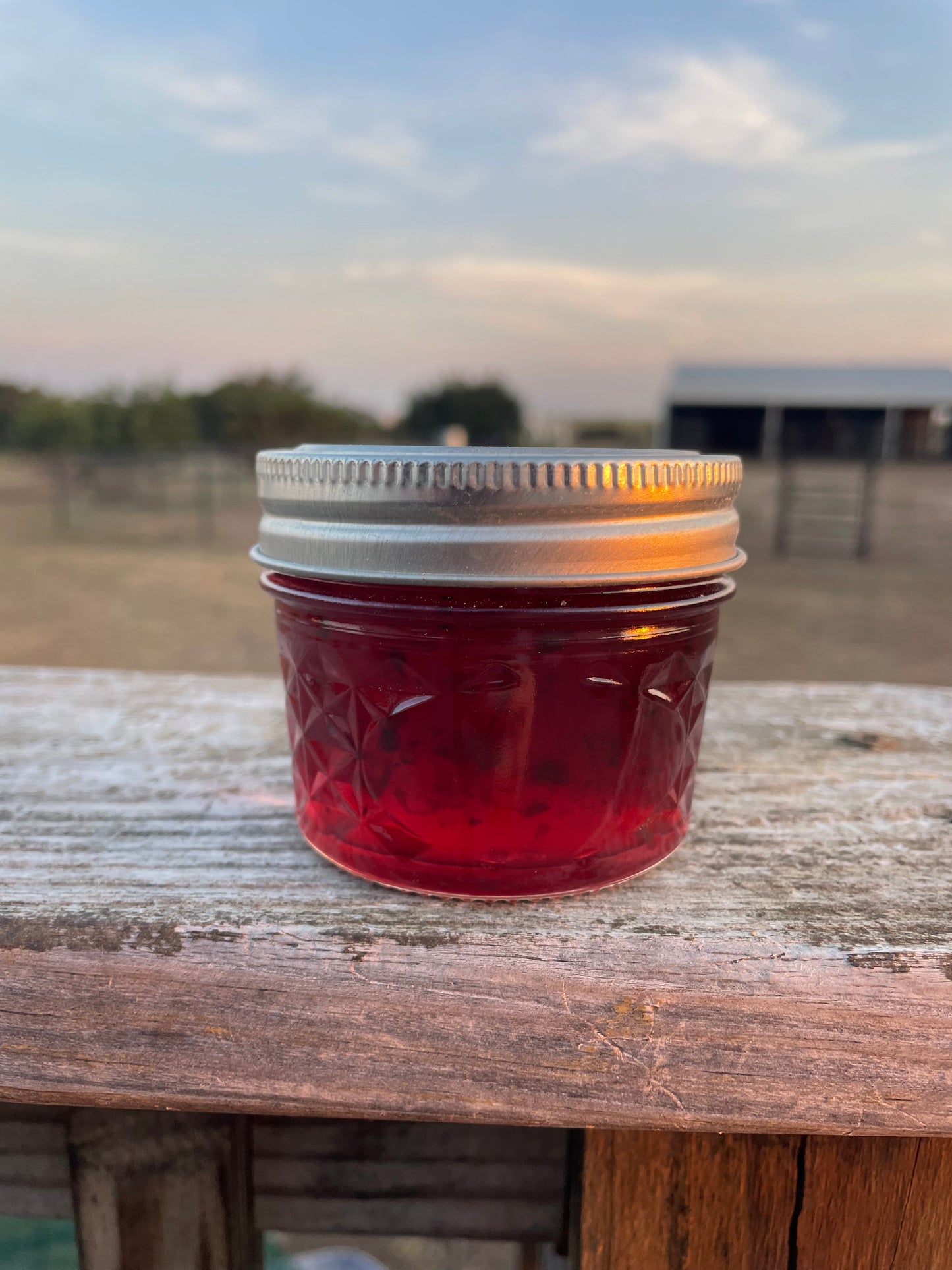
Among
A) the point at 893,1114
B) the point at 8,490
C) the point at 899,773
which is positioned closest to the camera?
the point at 893,1114

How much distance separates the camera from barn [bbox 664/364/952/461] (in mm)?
19594

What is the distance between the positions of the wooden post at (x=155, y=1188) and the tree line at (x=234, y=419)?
69.0 ft

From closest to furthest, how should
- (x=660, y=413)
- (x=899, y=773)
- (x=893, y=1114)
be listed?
1. (x=893, y=1114)
2. (x=899, y=773)
3. (x=660, y=413)

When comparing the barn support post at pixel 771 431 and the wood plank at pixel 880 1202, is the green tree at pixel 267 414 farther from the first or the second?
the wood plank at pixel 880 1202

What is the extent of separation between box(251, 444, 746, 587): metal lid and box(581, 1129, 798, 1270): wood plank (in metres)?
0.38

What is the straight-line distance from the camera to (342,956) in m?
0.58

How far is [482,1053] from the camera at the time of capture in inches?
21.6

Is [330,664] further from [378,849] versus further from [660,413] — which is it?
[660,413]

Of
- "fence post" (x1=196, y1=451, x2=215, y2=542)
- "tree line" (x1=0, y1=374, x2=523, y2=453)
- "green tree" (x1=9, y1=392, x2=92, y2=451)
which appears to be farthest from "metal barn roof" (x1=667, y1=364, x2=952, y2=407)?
"green tree" (x1=9, y1=392, x2=92, y2=451)

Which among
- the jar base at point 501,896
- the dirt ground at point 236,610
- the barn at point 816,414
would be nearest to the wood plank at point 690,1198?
the jar base at point 501,896

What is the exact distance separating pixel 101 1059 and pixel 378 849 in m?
0.22

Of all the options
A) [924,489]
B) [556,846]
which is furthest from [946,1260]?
[924,489]

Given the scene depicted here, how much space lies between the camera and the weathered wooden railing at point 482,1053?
21.4 inches

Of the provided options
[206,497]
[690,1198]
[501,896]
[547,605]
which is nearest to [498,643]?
[547,605]
